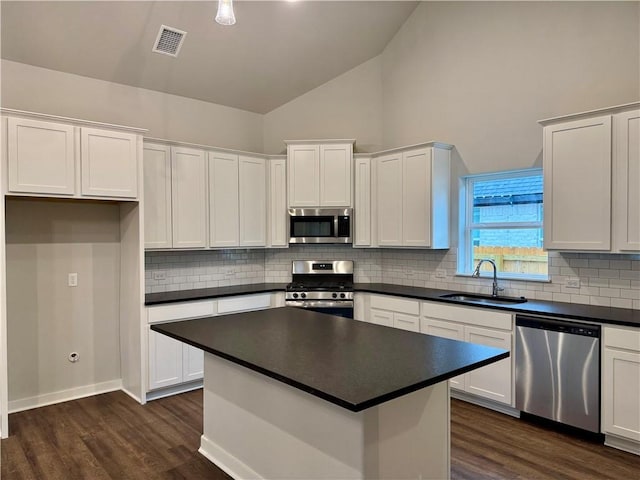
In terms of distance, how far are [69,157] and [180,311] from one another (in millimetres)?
1656

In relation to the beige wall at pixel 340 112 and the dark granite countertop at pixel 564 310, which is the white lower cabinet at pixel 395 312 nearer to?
the dark granite countertop at pixel 564 310

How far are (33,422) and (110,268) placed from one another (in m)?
1.45

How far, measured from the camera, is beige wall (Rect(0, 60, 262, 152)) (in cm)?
381

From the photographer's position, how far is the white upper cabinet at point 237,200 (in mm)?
4694

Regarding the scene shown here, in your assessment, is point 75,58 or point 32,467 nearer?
point 32,467

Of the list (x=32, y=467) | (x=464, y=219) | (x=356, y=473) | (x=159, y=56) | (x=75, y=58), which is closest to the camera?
(x=356, y=473)

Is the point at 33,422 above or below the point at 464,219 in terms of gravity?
below

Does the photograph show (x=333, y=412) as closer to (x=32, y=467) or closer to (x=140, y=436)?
(x=140, y=436)

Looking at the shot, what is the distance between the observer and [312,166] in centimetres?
495

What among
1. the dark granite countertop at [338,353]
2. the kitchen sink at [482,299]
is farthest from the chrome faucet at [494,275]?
the dark granite countertop at [338,353]

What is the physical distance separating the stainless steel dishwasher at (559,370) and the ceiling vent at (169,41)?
12.6 ft

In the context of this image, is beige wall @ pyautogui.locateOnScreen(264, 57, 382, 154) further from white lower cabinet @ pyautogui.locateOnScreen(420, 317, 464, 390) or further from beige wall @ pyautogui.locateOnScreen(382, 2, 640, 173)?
white lower cabinet @ pyautogui.locateOnScreen(420, 317, 464, 390)

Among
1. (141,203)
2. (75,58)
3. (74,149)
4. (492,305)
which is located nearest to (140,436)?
(141,203)

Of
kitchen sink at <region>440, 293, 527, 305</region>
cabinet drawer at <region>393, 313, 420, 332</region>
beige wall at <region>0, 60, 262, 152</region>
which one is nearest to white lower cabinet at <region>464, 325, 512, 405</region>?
kitchen sink at <region>440, 293, 527, 305</region>
